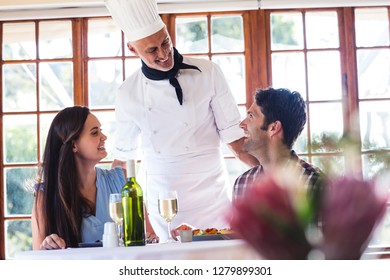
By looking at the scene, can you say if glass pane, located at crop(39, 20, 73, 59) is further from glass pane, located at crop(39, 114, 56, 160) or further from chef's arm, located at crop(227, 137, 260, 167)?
chef's arm, located at crop(227, 137, 260, 167)

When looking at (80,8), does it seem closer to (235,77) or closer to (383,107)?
(235,77)

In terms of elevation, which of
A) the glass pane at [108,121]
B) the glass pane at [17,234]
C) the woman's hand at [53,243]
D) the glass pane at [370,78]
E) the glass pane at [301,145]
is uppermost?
the glass pane at [370,78]

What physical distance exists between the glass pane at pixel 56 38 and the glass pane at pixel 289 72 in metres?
1.00

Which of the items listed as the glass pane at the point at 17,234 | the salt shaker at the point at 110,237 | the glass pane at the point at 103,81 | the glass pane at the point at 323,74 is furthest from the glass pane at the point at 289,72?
the salt shaker at the point at 110,237

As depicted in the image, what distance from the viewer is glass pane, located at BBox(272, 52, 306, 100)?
124 inches

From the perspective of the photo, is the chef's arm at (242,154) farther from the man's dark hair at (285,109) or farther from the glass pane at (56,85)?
the glass pane at (56,85)

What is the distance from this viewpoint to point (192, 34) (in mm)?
3133

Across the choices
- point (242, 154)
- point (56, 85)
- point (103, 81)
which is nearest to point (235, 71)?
point (103, 81)

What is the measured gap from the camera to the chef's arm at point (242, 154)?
2.17 meters

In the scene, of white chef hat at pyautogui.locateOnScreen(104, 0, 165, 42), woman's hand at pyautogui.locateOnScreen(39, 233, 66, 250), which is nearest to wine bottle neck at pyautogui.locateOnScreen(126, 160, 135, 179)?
woman's hand at pyautogui.locateOnScreen(39, 233, 66, 250)

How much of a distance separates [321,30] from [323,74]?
8.4 inches

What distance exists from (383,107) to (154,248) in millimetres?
2150

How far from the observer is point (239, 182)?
1938mm

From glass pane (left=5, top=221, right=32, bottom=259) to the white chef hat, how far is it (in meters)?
1.42
